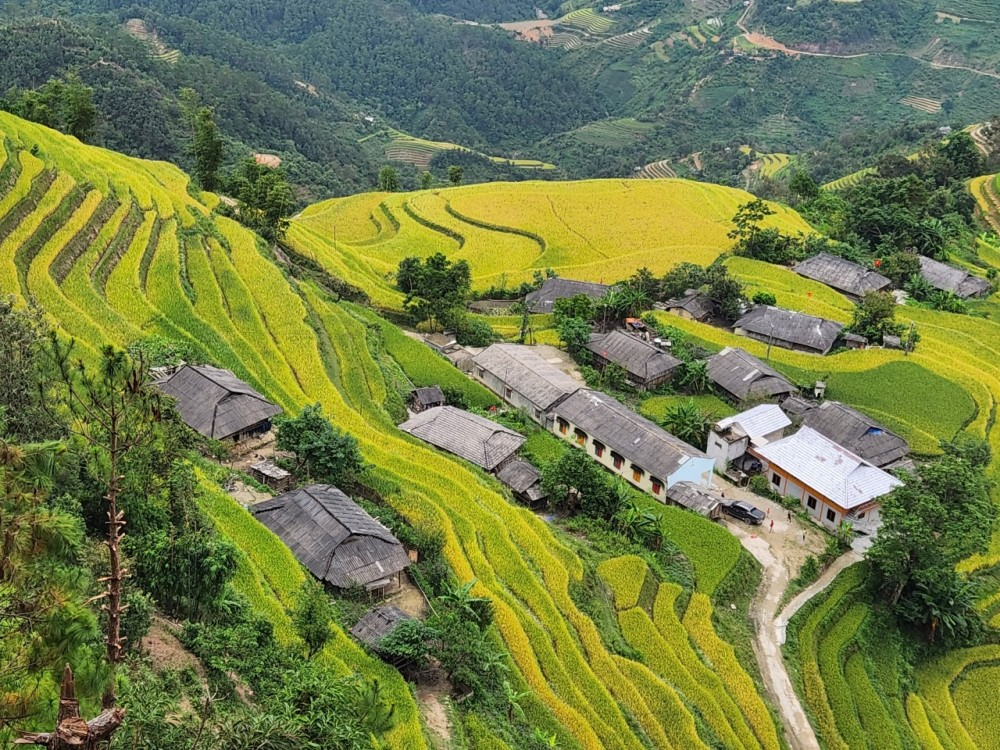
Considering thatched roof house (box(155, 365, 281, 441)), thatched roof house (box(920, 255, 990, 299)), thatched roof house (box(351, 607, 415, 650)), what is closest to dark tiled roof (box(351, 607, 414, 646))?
thatched roof house (box(351, 607, 415, 650))

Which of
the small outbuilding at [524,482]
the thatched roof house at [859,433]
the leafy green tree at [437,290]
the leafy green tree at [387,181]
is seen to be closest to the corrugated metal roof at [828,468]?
the thatched roof house at [859,433]

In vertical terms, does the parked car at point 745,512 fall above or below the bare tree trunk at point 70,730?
below

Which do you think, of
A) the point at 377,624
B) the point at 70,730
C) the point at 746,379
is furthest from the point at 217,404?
the point at 746,379

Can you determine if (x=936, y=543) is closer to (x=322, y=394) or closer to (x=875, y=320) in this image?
(x=322, y=394)

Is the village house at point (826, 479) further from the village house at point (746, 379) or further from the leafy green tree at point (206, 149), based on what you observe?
the leafy green tree at point (206, 149)

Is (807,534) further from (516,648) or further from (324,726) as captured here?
(324,726)
